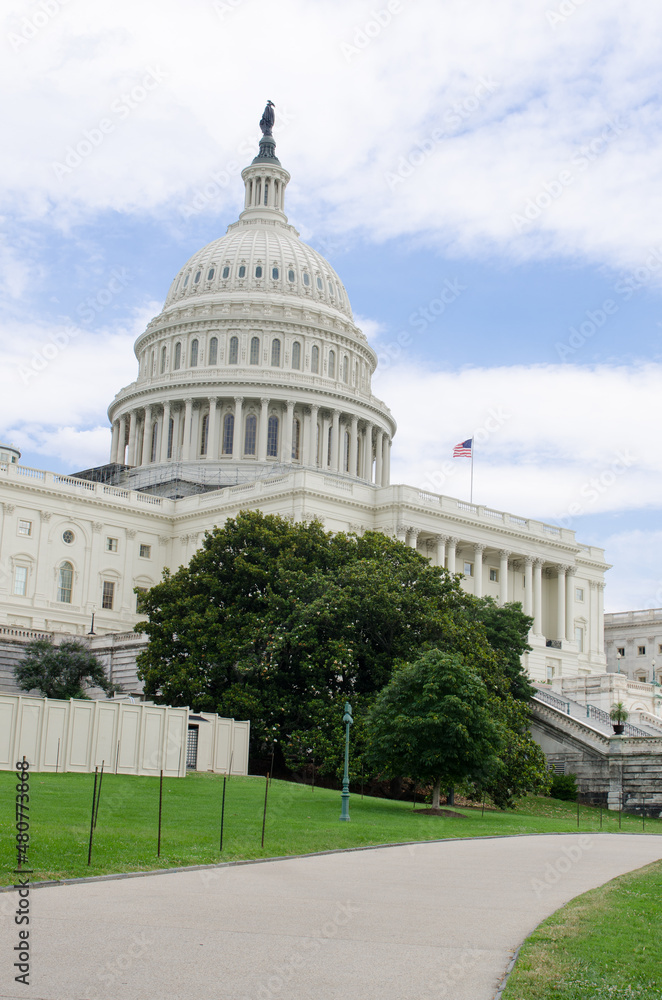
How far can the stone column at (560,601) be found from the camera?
101 m

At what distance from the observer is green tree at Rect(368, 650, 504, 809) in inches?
1538

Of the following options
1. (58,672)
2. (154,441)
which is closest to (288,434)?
(154,441)

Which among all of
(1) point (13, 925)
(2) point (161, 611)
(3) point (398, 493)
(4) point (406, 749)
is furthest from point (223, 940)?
(3) point (398, 493)

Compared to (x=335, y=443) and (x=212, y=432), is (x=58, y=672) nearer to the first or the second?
(x=212, y=432)

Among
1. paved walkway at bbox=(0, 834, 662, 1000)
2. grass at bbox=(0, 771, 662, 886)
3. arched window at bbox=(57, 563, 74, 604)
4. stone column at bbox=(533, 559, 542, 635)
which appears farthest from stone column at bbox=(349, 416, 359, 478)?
paved walkway at bbox=(0, 834, 662, 1000)

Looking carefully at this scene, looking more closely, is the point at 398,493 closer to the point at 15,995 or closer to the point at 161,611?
the point at 161,611

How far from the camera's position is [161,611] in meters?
58.3

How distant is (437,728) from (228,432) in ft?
257

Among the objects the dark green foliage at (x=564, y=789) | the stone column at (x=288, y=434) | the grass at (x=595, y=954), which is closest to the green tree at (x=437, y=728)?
the dark green foliage at (x=564, y=789)

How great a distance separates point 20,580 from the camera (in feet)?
285

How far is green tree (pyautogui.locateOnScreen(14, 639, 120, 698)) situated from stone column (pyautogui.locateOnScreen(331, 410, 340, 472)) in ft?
163

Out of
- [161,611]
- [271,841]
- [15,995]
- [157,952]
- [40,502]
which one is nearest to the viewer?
[15,995]

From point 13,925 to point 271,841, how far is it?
11458 millimetres

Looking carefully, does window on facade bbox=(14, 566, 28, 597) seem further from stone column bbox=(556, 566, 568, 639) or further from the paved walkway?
the paved walkway
